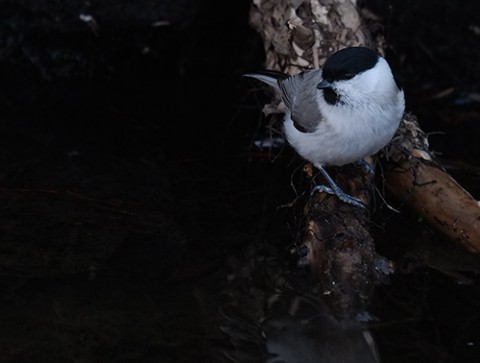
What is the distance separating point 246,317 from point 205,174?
5.57ft

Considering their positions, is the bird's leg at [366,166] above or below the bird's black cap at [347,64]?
below

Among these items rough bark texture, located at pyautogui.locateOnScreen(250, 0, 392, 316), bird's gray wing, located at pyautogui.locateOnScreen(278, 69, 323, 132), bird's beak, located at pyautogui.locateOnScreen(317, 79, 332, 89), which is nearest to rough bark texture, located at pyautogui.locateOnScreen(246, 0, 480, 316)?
rough bark texture, located at pyautogui.locateOnScreen(250, 0, 392, 316)

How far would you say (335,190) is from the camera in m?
4.77

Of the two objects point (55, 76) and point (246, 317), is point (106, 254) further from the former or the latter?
point (55, 76)

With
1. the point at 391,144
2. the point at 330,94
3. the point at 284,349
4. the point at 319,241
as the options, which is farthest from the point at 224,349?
the point at 391,144

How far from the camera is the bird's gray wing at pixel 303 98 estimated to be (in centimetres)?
470

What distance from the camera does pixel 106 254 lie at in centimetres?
491

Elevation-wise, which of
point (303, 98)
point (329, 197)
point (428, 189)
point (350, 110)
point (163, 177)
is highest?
point (350, 110)

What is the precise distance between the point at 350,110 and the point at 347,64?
241mm

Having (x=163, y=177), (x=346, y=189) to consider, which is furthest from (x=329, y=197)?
(x=163, y=177)

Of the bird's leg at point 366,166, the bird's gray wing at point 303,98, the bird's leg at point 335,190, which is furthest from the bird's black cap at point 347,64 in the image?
the bird's leg at point 366,166

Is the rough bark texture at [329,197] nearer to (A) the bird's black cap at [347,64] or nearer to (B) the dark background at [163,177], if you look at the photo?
(B) the dark background at [163,177]

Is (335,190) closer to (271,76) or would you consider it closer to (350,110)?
(350,110)

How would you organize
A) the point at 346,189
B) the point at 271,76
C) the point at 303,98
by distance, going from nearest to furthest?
the point at 303,98, the point at 346,189, the point at 271,76
